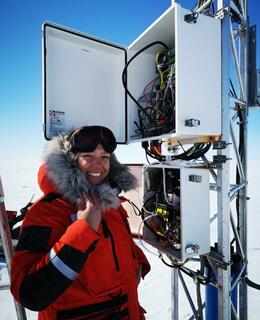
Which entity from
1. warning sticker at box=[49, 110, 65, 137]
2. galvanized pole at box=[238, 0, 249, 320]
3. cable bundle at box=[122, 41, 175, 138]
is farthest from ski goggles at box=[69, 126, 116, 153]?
galvanized pole at box=[238, 0, 249, 320]

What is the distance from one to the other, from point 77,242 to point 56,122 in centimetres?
126

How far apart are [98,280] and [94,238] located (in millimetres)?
411

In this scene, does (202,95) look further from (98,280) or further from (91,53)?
(98,280)

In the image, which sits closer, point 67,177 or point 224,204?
point 67,177

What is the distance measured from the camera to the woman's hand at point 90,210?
1.36 meters

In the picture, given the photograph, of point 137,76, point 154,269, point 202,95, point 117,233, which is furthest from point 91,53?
point 154,269

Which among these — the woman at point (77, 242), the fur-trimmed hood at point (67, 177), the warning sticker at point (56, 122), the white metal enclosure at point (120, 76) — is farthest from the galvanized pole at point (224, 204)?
the warning sticker at point (56, 122)

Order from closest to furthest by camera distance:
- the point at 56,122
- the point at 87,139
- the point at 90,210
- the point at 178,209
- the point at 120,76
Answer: the point at 90,210 < the point at 87,139 < the point at 178,209 < the point at 56,122 < the point at 120,76

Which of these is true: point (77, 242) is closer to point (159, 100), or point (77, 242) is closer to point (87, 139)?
point (87, 139)

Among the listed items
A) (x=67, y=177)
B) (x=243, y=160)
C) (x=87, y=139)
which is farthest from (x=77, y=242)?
(x=243, y=160)

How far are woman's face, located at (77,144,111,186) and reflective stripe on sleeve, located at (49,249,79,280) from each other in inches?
28.0

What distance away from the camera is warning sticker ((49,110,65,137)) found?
7.02 feet

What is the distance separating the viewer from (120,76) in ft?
Answer: 8.39

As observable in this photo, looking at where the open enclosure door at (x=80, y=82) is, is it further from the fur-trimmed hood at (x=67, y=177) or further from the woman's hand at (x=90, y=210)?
the woman's hand at (x=90, y=210)
